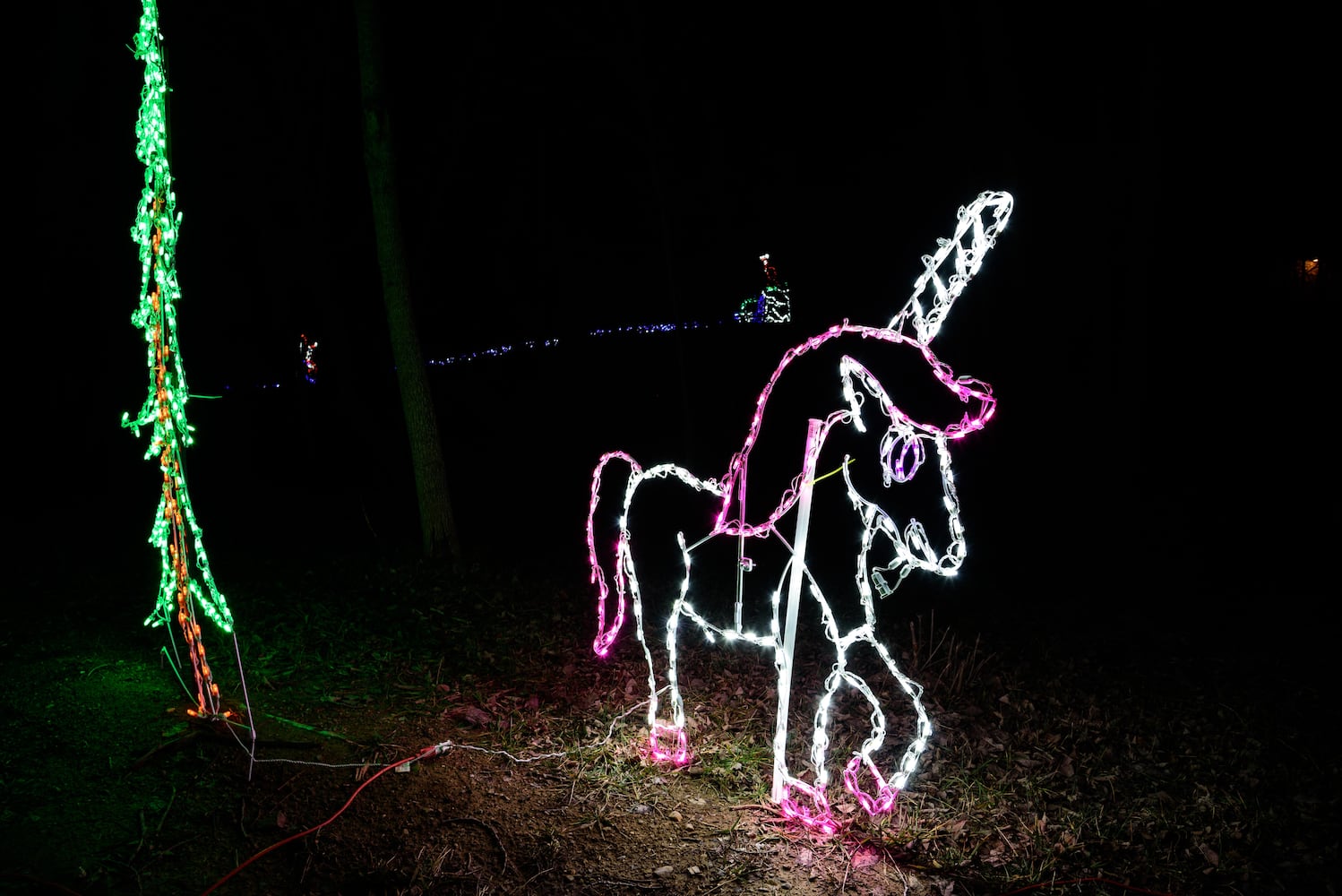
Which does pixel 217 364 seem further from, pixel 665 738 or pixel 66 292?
pixel 665 738

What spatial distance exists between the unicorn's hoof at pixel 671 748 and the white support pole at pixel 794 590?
628 millimetres

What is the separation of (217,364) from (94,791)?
1688 cm

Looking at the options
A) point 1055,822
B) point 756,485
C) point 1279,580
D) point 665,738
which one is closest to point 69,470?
point 756,485

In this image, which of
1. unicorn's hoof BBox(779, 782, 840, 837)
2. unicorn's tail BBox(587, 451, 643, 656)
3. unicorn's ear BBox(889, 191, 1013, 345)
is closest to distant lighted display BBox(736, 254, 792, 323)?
unicorn's tail BBox(587, 451, 643, 656)

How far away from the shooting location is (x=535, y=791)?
444 cm

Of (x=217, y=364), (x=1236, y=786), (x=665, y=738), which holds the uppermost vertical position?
(x=217, y=364)

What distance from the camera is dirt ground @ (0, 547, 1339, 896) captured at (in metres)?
3.78

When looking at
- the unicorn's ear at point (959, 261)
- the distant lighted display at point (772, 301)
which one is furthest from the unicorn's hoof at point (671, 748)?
the distant lighted display at point (772, 301)

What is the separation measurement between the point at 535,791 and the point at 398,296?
467 cm

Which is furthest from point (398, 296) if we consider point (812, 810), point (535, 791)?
point (812, 810)

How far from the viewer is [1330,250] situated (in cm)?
2128

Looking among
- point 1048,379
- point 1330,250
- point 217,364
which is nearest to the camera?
point 1048,379

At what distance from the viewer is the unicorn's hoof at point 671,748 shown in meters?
4.74

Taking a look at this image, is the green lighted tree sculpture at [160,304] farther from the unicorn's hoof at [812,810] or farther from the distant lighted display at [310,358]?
the distant lighted display at [310,358]
